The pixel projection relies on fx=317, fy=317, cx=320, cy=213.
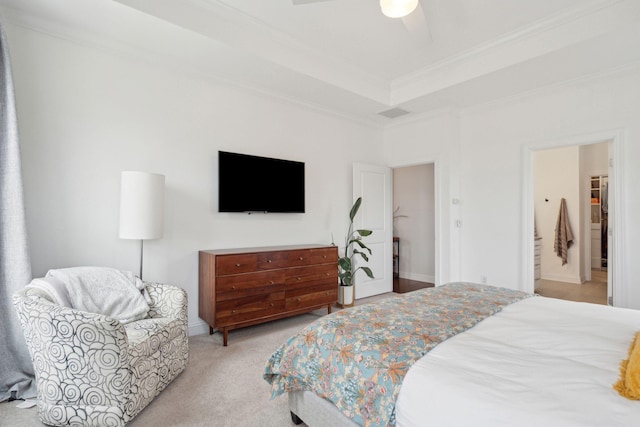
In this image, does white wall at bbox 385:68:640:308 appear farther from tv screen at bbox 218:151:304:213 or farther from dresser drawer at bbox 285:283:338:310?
tv screen at bbox 218:151:304:213

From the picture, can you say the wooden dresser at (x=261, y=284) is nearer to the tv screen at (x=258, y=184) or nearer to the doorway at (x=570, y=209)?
the tv screen at (x=258, y=184)

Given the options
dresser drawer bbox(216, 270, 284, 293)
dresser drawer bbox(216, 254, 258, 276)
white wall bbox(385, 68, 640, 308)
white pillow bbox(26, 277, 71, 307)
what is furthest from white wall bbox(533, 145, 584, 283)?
white pillow bbox(26, 277, 71, 307)

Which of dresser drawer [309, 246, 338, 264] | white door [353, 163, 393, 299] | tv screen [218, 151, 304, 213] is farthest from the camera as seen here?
white door [353, 163, 393, 299]

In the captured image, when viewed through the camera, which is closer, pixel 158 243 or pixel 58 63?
pixel 58 63

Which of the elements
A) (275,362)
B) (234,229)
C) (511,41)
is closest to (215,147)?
(234,229)

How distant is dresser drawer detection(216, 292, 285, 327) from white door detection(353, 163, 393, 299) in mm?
1746

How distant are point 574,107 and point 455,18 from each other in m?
1.86

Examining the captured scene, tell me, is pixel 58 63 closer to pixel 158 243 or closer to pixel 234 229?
pixel 158 243

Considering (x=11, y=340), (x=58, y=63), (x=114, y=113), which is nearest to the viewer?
(x=11, y=340)

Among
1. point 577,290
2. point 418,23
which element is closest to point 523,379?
point 418,23

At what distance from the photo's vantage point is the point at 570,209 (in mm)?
5641

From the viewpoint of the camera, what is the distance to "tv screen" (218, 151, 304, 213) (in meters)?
3.46

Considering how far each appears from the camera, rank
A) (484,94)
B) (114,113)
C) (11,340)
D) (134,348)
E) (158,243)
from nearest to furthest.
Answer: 1. (134,348)
2. (11,340)
3. (114,113)
4. (158,243)
5. (484,94)

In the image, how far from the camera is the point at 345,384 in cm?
136
